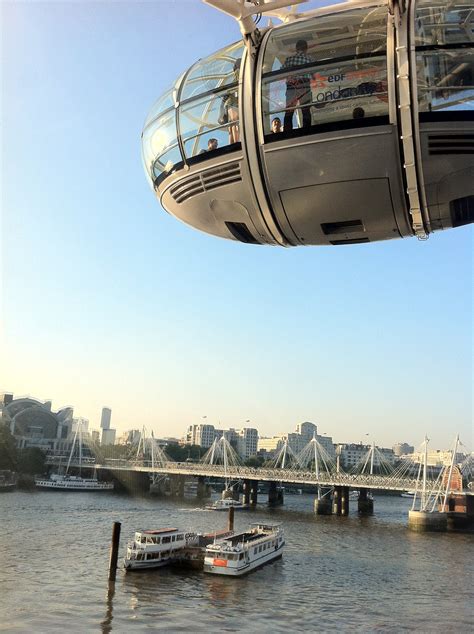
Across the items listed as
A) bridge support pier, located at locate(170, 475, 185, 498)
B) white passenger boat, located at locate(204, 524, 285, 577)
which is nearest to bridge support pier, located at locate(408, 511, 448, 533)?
white passenger boat, located at locate(204, 524, 285, 577)

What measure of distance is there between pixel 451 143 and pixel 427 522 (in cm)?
4155

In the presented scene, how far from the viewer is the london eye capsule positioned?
320 cm

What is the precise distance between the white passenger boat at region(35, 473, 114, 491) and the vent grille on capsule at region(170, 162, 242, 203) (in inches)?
2370

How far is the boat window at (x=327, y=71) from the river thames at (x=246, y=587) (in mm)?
15828

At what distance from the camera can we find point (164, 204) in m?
4.45

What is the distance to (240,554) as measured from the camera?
79.4ft

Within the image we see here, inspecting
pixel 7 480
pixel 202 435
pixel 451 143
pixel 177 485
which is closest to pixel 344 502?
pixel 177 485

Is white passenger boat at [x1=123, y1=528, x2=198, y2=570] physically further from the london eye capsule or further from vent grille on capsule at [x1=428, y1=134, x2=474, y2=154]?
vent grille on capsule at [x1=428, y1=134, x2=474, y2=154]

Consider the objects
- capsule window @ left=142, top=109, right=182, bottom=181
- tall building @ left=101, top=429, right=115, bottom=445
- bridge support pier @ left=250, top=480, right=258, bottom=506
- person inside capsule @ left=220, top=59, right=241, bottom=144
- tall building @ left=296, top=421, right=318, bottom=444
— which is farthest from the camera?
tall building @ left=296, top=421, right=318, bottom=444

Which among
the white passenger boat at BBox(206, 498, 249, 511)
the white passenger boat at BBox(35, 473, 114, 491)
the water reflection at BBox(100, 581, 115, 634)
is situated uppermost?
the white passenger boat at BBox(35, 473, 114, 491)

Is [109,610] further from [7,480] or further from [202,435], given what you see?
[202,435]

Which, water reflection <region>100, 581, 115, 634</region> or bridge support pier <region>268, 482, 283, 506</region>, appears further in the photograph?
bridge support pier <region>268, 482, 283, 506</region>

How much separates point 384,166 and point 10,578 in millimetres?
21155

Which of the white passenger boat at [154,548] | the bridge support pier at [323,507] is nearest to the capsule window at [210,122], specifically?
the white passenger boat at [154,548]
